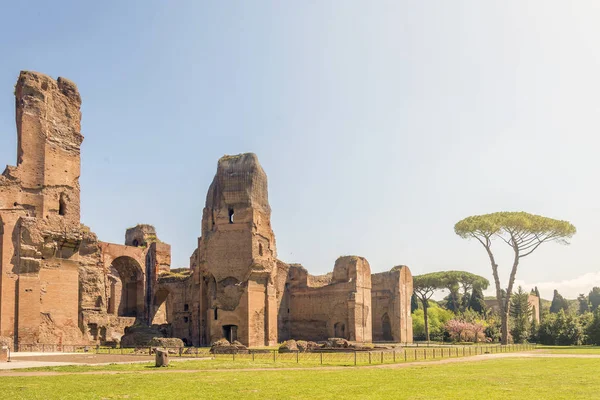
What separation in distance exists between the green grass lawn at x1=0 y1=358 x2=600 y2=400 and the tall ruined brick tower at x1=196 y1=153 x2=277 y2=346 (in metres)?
20.2

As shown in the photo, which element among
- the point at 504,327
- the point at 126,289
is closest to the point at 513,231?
the point at 504,327

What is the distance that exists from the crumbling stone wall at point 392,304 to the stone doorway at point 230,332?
17.6m

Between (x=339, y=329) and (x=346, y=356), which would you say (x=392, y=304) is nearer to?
(x=339, y=329)

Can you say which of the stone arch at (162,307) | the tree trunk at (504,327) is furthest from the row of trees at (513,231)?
the stone arch at (162,307)

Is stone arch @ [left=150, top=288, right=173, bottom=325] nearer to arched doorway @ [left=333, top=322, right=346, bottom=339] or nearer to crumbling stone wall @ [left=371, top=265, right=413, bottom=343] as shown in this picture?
arched doorway @ [left=333, top=322, right=346, bottom=339]

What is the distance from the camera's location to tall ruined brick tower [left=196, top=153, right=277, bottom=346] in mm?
38000

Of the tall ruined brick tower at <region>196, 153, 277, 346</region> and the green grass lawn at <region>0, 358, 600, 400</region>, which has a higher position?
the tall ruined brick tower at <region>196, 153, 277, 346</region>

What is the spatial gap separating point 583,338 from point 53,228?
3768 cm

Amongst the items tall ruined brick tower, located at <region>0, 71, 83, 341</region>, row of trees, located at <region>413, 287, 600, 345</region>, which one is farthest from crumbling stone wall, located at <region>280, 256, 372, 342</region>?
tall ruined brick tower, located at <region>0, 71, 83, 341</region>

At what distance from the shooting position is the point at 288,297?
48.3 meters

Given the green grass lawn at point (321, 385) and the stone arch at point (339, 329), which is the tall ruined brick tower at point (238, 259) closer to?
the stone arch at point (339, 329)

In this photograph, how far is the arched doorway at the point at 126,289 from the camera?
4825 centimetres

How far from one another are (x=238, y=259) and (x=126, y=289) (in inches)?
599

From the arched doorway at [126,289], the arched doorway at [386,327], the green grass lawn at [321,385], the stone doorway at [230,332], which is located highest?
the arched doorway at [126,289]
